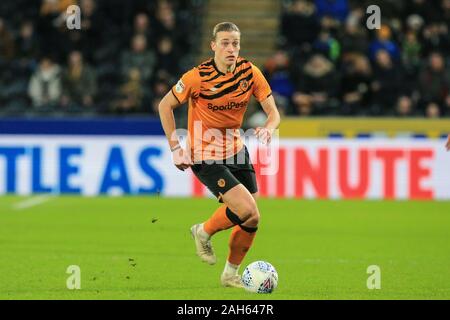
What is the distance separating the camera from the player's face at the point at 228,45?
8.93 meters

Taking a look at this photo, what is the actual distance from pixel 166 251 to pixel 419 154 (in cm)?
656

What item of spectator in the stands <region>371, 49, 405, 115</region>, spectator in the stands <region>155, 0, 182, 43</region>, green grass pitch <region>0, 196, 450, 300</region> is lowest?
green grass pitch <region>0, 196, 450, 300</region>

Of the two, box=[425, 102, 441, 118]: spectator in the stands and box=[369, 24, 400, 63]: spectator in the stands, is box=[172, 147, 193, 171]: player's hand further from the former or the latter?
box=[369, 24, 400, 63]: spectator in the stands

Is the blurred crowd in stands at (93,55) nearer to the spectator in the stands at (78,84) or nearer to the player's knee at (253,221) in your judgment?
the spectator in the stands at (78,84)

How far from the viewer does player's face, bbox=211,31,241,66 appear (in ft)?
29.3

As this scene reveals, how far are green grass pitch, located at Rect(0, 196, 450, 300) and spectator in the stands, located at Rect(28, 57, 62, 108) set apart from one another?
2434 millimetres

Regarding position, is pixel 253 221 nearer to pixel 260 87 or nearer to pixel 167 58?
pixel 260 87

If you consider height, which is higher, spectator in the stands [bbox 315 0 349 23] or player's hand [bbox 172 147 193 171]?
spectator in the stands [bbox 315 0 349 23]

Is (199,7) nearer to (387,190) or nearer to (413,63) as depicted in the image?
(413,63)

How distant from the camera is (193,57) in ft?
68.9

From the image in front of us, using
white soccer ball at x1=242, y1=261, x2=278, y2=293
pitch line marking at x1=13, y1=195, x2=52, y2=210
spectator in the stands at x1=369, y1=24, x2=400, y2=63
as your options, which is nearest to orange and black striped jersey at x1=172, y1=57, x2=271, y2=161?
white soccer ball at x1=242, y1=261, x2=278, y2=293

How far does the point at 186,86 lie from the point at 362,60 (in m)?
10.2

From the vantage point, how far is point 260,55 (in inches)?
839

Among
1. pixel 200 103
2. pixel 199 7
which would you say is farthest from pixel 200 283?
pixel 199 7
